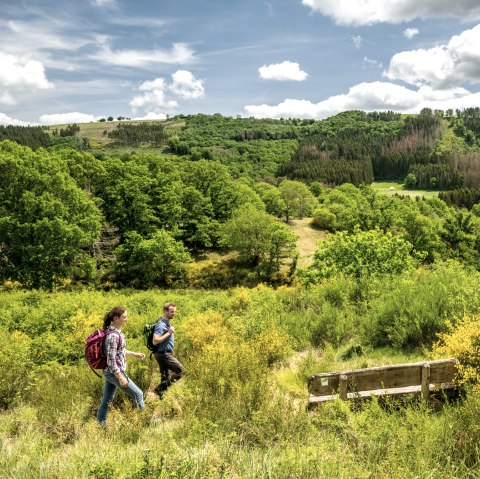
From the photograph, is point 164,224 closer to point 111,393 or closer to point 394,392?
point 111,393

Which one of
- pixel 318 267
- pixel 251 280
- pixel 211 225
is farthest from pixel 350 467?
pixel 211 225

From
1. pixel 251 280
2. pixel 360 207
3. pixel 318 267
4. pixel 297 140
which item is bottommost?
pixel 251 280

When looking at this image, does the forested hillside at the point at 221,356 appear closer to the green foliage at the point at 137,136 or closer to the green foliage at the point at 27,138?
the green foliage at the point at 27,138

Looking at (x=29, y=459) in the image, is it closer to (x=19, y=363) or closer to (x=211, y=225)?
(x=19, y=363)

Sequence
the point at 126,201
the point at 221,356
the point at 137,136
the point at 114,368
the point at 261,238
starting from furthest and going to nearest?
the point at 137,136 < the point at 261,238 < the point at 126,201 < the point at 221,356 < the point at 114,368

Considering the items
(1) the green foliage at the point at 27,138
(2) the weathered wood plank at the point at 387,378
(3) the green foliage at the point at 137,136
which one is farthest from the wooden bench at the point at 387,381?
(3) the green foliage at the point at 137,136

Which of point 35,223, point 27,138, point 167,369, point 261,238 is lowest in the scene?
point 261,238

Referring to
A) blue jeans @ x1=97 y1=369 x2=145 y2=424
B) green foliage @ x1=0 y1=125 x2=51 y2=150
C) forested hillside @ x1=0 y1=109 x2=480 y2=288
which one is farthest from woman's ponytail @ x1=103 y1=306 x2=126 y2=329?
green foliage @ x1=0 y1=125 x2=51 y2=150

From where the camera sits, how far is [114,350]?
215 inches

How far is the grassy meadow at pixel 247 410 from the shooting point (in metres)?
3.62

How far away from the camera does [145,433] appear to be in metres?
4.77

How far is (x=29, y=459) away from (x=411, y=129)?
225 metres

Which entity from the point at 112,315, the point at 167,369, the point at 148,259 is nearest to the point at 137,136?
the point at 148,259

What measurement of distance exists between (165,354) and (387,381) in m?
4.07
